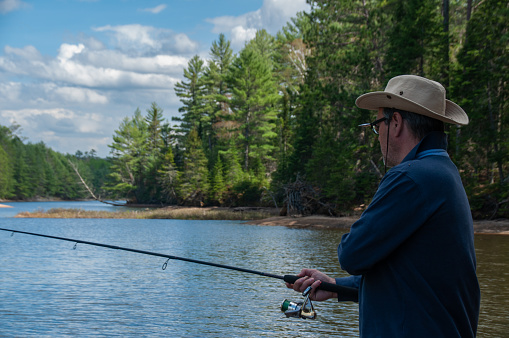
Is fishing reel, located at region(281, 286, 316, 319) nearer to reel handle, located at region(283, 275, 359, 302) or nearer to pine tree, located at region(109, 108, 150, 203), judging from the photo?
reel handle, located at region(283, 275, 359, 302)

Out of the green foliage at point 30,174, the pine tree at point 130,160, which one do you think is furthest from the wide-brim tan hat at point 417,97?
the green foliage at point 30,174

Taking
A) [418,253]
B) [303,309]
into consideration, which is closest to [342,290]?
[303,309]

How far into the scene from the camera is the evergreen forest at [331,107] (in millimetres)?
26109

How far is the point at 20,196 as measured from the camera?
99438mm

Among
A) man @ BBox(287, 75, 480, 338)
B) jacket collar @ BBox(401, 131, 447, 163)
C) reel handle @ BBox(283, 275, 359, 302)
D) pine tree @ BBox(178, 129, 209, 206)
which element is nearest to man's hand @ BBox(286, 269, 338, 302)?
reel handle @ BBox(283, 275, 359, 302)

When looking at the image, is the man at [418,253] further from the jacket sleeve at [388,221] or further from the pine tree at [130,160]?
the pine tree at [130,160]

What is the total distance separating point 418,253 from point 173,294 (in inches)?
407

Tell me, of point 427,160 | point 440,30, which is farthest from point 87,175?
point 427,160

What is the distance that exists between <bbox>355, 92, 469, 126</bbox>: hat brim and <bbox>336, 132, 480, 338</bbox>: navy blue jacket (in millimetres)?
203

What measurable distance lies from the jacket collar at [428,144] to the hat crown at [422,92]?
106 millimetres

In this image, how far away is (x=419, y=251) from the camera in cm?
206

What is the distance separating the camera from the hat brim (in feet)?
7.24

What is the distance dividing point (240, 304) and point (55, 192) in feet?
351

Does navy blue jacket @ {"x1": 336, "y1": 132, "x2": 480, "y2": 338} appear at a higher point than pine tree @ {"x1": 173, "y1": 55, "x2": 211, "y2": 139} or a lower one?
lower
